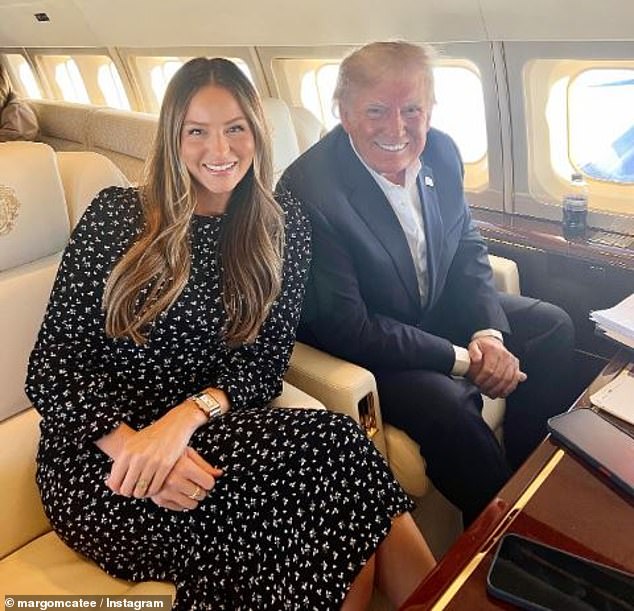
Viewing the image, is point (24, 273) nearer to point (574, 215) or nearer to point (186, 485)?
point (186, 485)

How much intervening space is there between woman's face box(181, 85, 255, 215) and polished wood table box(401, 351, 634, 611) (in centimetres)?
83

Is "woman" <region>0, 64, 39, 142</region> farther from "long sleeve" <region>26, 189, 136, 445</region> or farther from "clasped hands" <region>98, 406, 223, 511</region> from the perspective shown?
"clasped hands" <region>98, 406, 223, 511</region>

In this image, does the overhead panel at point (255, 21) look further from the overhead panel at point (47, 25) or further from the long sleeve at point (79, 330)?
the long sleeve at point (79, 330)

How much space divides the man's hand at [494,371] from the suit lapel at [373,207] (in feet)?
0.90

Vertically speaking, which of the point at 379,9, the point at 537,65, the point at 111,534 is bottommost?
the point at 111,534

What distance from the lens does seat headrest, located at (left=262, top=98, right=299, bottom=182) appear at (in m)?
2.21

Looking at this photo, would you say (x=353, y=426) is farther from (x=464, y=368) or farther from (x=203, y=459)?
(x=464, y=368)

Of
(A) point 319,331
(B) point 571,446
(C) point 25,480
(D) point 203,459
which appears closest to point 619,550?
(B) point 571,446

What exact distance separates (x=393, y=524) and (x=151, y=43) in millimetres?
2718

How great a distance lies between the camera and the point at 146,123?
8.38 ft

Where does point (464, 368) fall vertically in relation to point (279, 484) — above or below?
below

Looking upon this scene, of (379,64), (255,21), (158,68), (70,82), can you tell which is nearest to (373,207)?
(379,64)

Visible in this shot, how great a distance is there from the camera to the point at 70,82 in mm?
4707

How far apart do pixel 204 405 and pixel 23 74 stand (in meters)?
4.66
